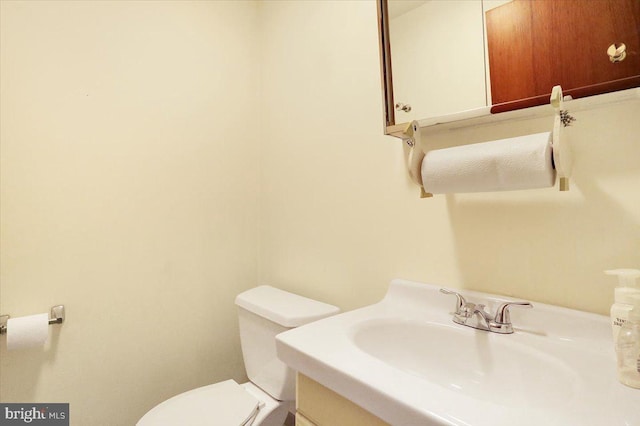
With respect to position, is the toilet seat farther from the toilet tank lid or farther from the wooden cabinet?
the wooden cabinet

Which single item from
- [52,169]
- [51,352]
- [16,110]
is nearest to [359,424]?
[51,352]

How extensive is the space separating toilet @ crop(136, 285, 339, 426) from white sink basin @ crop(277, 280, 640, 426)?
303 millimetres

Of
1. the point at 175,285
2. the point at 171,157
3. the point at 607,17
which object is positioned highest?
the point at 607,17

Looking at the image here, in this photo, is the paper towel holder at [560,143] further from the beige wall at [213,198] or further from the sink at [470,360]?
the sink at [470,360]

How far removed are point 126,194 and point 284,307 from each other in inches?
28.2

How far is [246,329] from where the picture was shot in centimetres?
124

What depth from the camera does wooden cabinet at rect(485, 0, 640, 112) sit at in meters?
0.64

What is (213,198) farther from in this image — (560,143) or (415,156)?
(560,143)

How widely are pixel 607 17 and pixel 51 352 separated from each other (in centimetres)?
174

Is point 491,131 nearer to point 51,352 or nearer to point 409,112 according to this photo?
point 409,112

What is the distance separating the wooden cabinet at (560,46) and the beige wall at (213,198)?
0.09 meters

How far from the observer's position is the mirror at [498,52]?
25.9 inches

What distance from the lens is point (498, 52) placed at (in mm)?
815

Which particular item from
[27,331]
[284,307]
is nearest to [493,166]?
[284,307]
